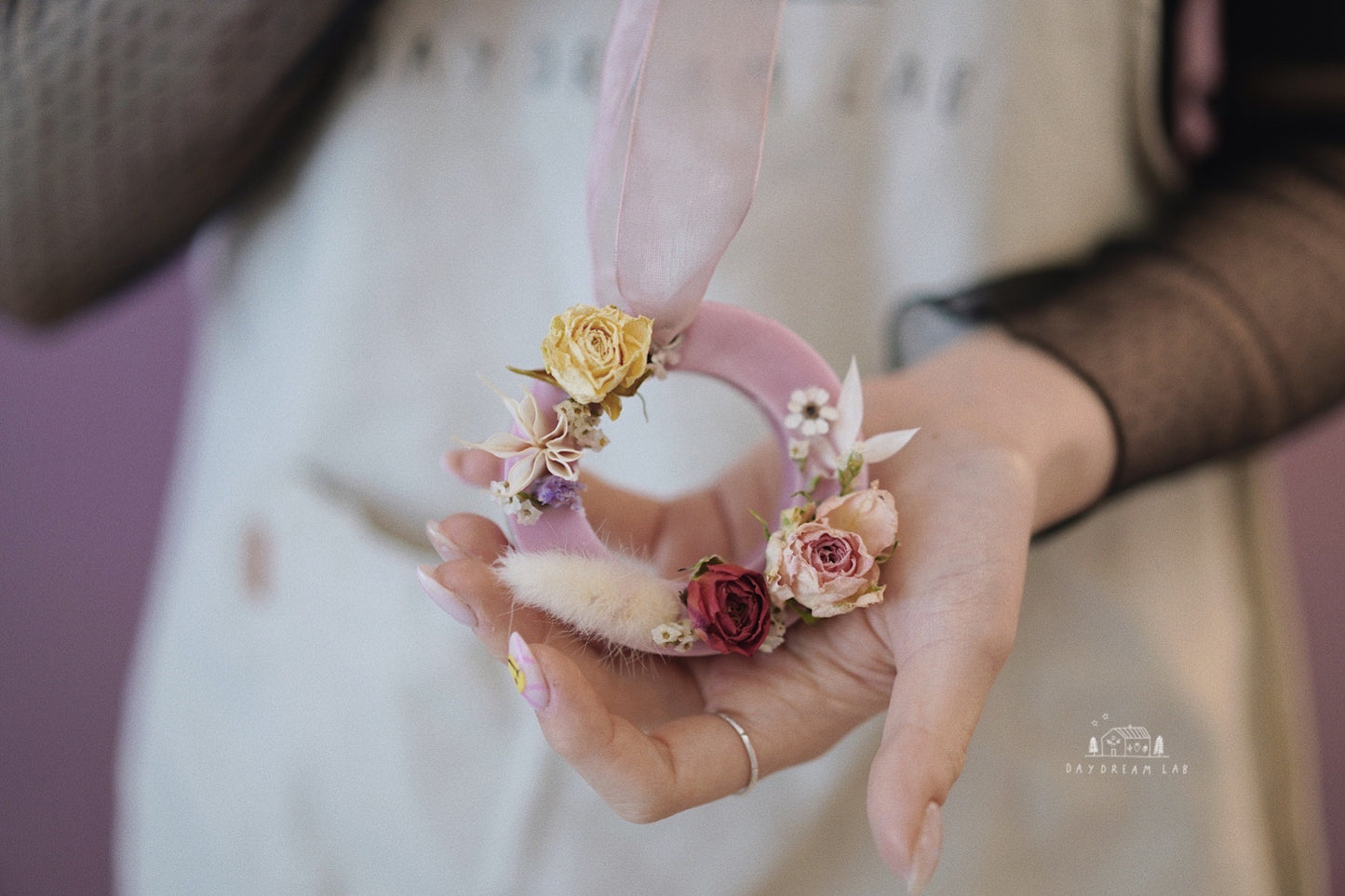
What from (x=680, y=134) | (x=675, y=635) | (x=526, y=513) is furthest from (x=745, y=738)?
(x=680, y=134)

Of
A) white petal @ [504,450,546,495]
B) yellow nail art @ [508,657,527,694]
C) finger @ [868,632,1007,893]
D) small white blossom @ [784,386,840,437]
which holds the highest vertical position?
white petal @ [504,450,546,495]

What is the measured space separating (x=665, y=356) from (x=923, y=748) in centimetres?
23

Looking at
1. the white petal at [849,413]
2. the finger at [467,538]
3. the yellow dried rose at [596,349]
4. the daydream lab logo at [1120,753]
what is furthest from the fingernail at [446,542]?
the daydream lab logo at [1120,753]

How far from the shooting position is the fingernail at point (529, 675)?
0.46 meters

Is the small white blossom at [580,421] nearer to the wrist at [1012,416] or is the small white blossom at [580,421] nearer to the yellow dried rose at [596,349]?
the yellow dried rose at [596,349]

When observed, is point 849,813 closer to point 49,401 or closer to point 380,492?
point 380,492

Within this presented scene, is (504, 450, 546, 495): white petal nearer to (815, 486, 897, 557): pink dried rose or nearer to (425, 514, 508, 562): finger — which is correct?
(425, 514, 508, 562): finger

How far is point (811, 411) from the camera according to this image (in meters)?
0.55

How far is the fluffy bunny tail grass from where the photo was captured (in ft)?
1.65

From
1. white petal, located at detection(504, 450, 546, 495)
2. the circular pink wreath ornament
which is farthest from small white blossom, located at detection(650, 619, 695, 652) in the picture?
white petal, located at detection(504, 450, 546, 495)

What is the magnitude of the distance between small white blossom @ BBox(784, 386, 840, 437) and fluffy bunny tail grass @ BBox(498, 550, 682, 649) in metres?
0.11

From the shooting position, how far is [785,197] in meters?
0.76

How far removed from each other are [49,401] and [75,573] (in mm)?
252

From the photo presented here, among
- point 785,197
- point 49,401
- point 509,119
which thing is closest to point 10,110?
point 509,119
